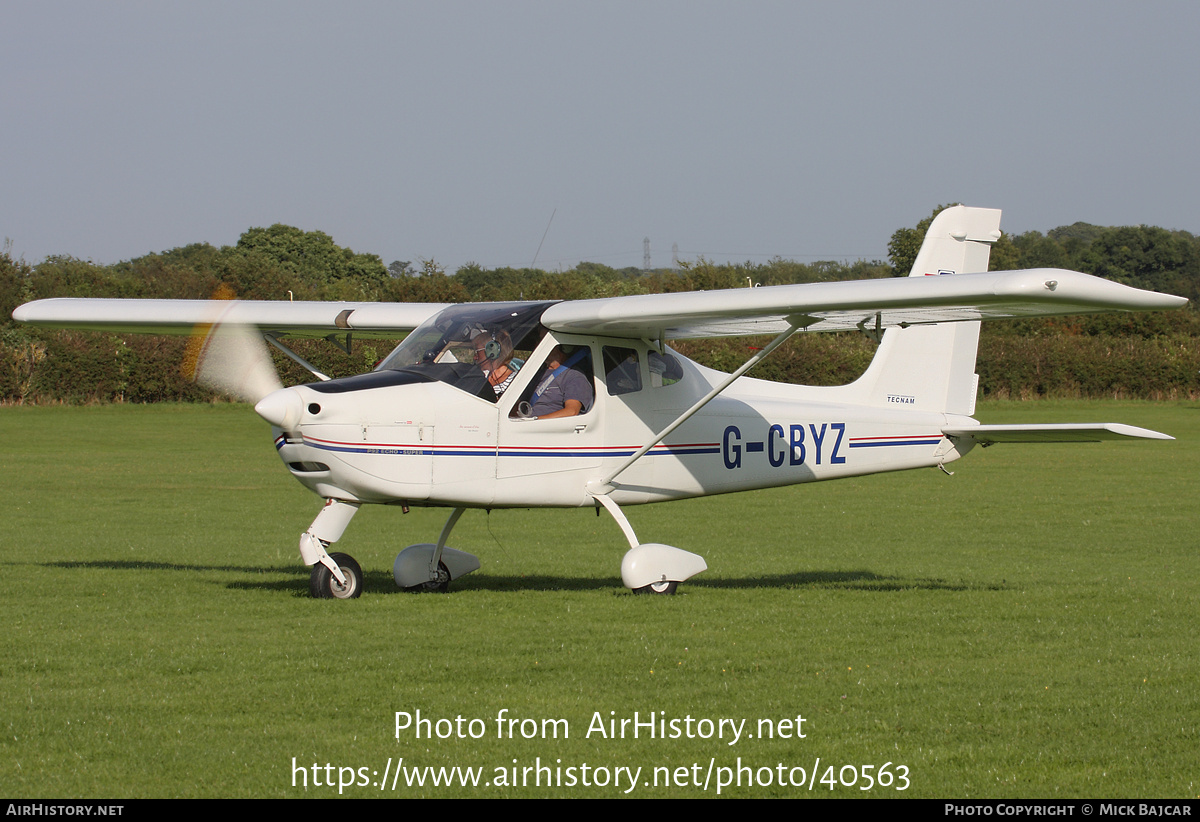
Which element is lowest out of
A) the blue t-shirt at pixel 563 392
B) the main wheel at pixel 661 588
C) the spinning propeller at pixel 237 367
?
the main wheel at pixel 661 588

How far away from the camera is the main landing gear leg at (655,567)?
10.0 meters

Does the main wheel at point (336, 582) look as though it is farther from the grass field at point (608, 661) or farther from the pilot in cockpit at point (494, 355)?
the pilot in cockpit at point (494, 355)

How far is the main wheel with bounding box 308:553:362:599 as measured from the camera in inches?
389

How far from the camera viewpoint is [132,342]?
4472 centimetres

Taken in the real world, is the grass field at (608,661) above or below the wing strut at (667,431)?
below

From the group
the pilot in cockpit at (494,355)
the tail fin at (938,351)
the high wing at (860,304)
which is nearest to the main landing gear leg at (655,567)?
the pilot in cockpit at (494,355)

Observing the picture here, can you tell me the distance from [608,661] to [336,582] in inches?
129

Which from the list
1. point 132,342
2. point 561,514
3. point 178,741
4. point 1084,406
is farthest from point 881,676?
point 1084,406

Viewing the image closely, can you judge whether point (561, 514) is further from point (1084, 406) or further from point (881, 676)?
point (1084, 406)

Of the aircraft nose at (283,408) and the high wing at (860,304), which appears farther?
the aircraft nose at (283,408)

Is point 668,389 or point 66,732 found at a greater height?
point 668,389

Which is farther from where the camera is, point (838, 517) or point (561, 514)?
point (561, 514)

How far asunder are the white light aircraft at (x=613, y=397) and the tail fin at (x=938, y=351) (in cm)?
2

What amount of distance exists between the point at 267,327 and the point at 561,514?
9.05 m
